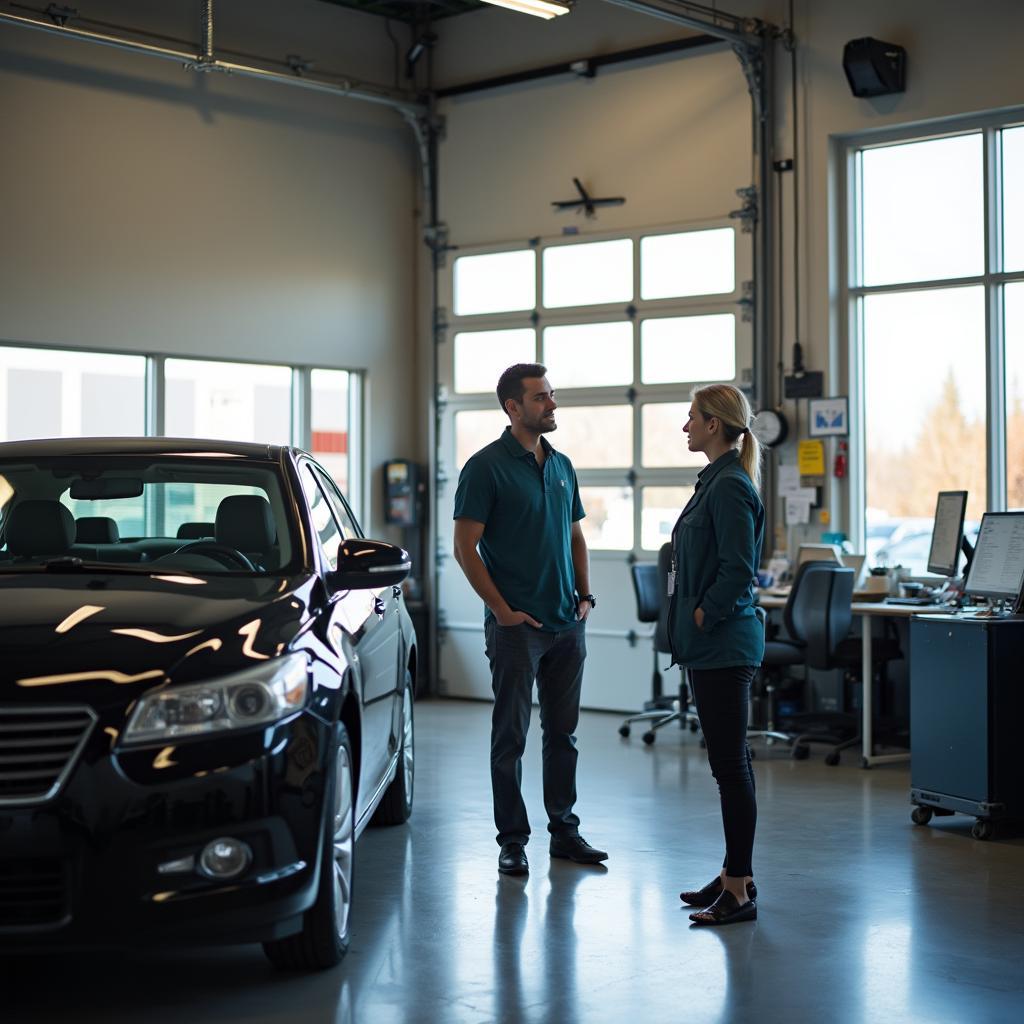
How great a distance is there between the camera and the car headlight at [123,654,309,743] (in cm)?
332

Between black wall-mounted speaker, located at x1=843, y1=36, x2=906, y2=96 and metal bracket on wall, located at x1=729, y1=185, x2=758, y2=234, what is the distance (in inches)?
34.9

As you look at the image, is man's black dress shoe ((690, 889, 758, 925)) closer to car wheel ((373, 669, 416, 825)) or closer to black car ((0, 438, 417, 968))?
black car ((0, 438, 417, 968))

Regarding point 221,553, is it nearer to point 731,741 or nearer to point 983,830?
point 731,741

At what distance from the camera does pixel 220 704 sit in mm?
3396

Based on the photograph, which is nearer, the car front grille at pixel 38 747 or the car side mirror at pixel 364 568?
the car front grille at pixel 38 747

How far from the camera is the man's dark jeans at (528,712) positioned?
16.5 ft

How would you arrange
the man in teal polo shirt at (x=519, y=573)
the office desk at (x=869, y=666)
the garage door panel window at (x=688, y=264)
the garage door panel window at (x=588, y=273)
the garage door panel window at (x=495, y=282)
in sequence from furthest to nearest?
the garage door panel window at (x=495, y=282), the garage door panel window at (x=588, y=273), the garage door panel window at (x=688, y=264), the office desk at (x=869, y=666), the man in teal polo shirt at (x=519, y=573)

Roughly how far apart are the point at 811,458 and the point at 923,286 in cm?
121

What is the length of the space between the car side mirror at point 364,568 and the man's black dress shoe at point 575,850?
152 cm

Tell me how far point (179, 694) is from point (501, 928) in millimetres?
1499

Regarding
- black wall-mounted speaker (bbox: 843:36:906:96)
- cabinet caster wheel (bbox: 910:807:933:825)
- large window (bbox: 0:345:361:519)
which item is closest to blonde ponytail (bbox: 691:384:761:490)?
cabinet caster wheel (bbox: 910:807:933:825)

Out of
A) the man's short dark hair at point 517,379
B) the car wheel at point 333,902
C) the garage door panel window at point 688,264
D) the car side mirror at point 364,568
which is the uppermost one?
the garage door panel window at point 688,264

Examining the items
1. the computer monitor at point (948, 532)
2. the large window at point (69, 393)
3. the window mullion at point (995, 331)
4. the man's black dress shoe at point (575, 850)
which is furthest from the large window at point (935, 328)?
the large window at point (69, 393)

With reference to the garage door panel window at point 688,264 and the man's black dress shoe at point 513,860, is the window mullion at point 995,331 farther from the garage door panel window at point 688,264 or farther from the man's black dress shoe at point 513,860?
the man's black dress shoe at point 513,860
